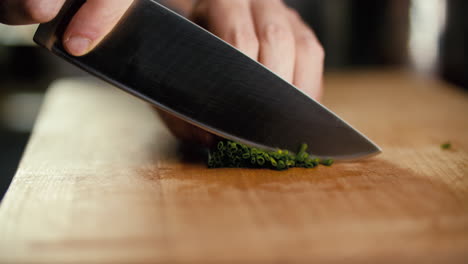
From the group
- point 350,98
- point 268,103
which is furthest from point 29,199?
point 350,98

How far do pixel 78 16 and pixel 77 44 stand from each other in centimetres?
5

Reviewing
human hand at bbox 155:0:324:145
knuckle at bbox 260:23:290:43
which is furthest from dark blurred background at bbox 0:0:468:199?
knuckle at bbox 260:23:290:43

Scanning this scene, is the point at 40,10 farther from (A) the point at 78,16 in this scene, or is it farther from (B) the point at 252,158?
(B) the point at 252,158

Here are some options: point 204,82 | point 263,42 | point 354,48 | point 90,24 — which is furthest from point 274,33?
point 354,48

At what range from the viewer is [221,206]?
0.78 metres

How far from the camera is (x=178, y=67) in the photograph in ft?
3.02

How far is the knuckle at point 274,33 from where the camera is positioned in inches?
41.0

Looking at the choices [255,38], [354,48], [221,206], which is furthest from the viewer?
[354,48]

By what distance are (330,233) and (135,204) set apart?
309 mm

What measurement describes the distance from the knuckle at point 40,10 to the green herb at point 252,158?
1.22 feet

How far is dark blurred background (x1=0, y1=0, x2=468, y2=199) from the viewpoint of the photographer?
2.41m

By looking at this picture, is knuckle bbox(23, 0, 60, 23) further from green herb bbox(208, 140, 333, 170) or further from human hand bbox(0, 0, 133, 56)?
green herb bbox(208, 140, 333, 170)

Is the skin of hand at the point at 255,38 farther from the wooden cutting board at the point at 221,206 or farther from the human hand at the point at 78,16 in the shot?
the wooden cutting board at the point at 221,206

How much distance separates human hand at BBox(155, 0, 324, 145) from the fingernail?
0.29 meters
